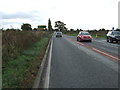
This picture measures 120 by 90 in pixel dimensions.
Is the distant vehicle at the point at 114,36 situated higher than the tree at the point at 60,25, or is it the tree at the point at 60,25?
the tree at the point at 60,25

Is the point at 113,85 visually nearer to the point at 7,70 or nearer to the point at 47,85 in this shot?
the point at 47,85

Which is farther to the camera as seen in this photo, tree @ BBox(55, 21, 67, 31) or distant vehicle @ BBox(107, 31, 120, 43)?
tree @ BBox(55, 21, 67, 31)

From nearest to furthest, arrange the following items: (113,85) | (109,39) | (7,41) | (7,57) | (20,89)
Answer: (20,89) → (113,85) → (7,57) → (7,41) → (109,39)

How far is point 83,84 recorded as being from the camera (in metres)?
5.93

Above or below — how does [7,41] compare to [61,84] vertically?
above

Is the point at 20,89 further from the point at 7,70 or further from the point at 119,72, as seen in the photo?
the point at 119,72

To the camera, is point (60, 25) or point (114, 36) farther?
point (60, 25)

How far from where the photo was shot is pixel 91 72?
7.61 metres

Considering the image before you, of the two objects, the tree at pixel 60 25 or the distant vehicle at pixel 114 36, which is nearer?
the distant vehicle at pixel 114 36

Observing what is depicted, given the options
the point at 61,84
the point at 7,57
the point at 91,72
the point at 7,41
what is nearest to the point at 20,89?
the point at 61,84

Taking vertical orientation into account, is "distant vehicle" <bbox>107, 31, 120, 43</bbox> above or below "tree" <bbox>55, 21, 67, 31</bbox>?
below

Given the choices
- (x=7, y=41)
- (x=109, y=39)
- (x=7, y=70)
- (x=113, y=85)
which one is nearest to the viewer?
(x=113, y=85)

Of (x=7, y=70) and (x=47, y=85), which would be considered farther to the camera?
(x=7, y=70)

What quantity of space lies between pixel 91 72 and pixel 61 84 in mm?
2048
